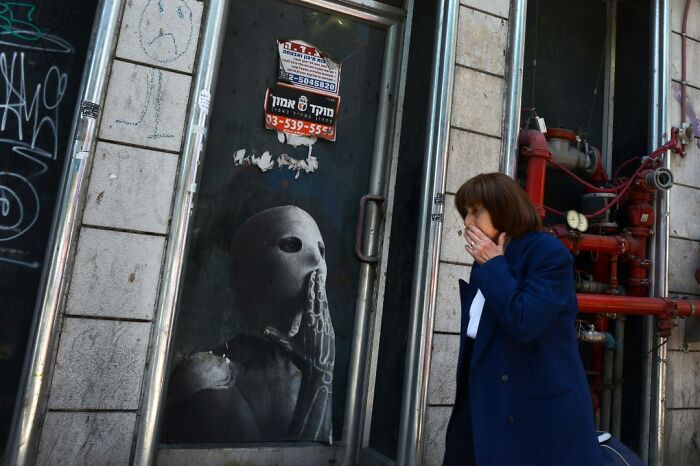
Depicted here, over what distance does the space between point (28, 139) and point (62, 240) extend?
0.77m

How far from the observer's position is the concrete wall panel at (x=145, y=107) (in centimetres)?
317

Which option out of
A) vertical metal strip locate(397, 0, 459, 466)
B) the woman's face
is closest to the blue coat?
the woman's face

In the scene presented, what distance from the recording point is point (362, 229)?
412 centimetres

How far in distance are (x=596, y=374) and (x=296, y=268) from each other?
2.67 meters

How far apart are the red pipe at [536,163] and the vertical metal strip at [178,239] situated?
245 centimetres

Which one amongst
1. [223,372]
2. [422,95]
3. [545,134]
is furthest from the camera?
[545,134]

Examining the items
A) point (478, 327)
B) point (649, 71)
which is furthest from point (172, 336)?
point (649, 71)

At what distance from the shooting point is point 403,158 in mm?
4250

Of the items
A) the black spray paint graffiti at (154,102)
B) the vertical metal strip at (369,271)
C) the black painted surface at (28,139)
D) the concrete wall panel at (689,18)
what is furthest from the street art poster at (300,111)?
the concrete wall panel at (689,18)

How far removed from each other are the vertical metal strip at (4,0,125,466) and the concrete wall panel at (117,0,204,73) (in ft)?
0.25

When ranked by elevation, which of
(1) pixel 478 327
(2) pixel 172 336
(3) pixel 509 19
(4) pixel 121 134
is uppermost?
(3) pixel 509 19

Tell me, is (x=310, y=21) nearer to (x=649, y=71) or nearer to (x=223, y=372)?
(x=223, y=372)

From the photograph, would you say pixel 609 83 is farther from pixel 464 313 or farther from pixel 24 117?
pixel 24 117

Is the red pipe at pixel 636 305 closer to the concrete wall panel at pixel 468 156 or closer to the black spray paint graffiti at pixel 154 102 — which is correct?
the concrete wall panel at pixel 468 156
